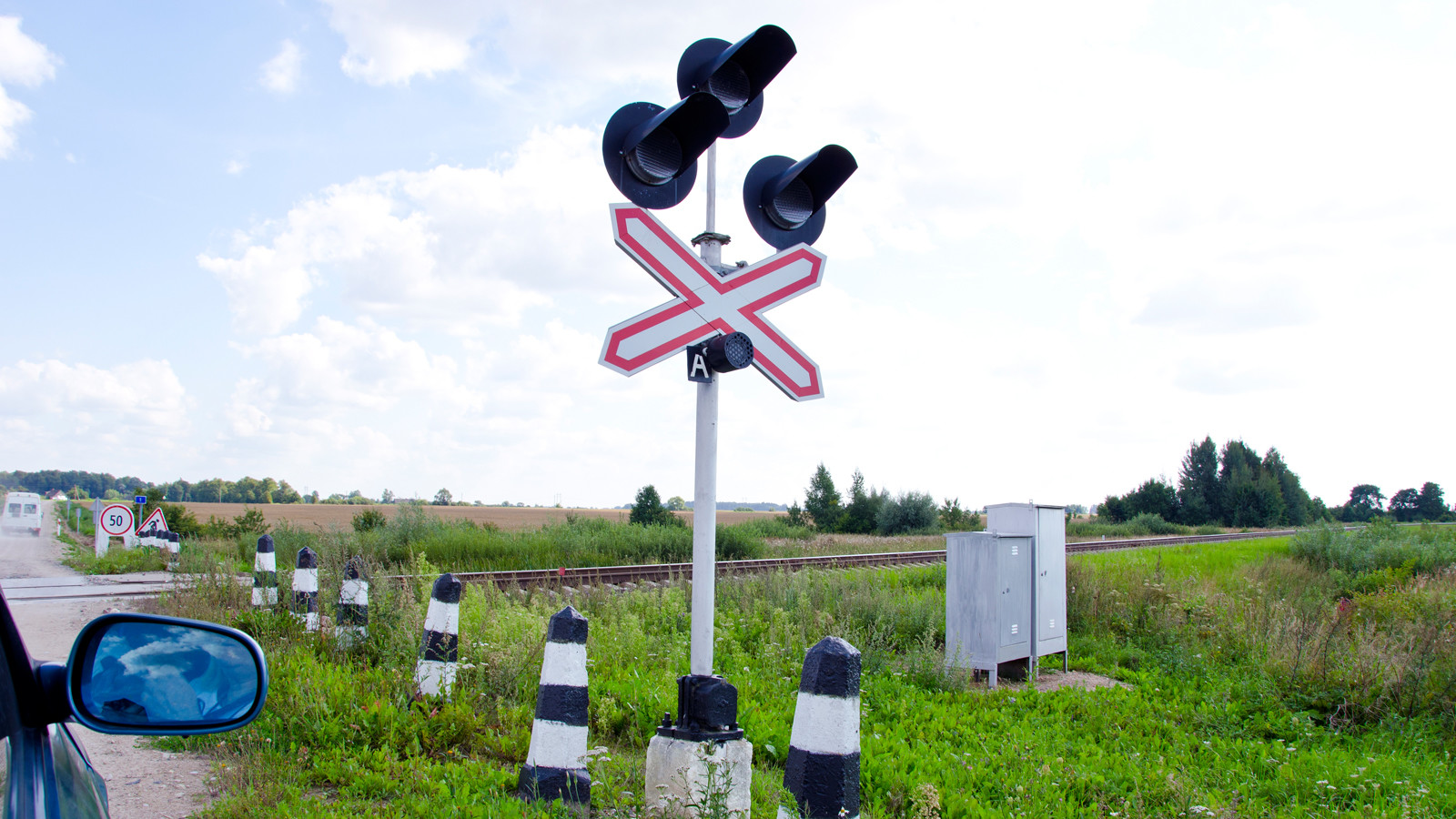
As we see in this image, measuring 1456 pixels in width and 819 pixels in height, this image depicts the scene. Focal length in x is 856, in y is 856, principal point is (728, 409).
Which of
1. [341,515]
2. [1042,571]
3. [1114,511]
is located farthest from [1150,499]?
[1042,571]

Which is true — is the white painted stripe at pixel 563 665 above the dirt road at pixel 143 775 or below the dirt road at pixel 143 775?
above

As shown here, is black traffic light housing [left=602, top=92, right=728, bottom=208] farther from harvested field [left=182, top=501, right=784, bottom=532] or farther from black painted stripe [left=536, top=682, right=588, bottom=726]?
harvested field [left=182, top=501, right=784, bottom=532]

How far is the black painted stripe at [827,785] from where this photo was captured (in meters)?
2.97

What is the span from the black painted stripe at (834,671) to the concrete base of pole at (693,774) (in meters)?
0.51

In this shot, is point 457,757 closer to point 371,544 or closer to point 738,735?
point 738,735

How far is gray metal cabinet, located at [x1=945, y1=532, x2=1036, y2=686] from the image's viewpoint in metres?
7.98

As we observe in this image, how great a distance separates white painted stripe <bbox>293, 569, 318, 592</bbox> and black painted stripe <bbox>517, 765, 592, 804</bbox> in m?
4.33

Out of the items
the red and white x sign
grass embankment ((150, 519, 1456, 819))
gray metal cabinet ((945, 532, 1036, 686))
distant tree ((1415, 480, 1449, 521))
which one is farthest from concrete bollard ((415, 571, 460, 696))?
distant tree ((1415, 480, 1449, 521))

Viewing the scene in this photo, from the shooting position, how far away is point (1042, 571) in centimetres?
880

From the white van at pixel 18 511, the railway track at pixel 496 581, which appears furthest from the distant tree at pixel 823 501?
the white van at pixel 18 511

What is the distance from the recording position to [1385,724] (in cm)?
637

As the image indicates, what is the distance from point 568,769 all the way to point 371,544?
1457 centimetres

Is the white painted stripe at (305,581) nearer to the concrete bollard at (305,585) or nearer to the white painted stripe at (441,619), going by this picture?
the concrete bollard at (305,585)

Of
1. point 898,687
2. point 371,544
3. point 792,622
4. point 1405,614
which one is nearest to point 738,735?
point 898,687
